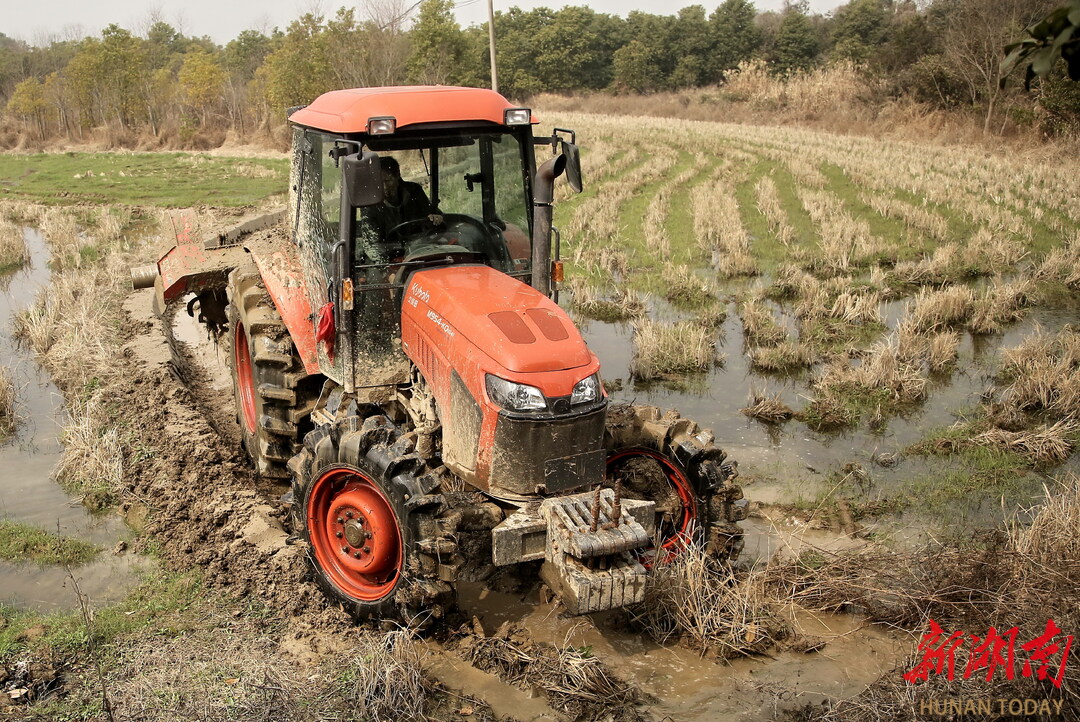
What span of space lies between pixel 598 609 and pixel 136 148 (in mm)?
41993

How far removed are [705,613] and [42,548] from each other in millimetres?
4107

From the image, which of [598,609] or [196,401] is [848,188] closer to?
[196,401]

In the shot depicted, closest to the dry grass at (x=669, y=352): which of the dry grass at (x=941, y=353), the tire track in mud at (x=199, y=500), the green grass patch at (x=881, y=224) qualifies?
the dry grass at (x=941, y=353)

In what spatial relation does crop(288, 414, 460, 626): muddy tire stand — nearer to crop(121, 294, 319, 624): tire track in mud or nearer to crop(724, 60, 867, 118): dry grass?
crop(121, 294, 319, 624): tire track in mud

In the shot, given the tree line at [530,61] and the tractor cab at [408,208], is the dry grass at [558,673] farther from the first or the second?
the tree line at [530,61]

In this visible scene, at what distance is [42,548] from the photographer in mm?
5719

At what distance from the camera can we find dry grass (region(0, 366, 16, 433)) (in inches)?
306

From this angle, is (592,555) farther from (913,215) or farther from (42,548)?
(913,215)

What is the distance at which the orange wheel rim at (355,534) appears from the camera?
4.72m

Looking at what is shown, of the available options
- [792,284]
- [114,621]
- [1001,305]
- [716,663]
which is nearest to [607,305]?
[792,284]

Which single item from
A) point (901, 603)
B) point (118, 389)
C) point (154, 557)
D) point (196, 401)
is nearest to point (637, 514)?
point (901, 603)

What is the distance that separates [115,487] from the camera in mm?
6504

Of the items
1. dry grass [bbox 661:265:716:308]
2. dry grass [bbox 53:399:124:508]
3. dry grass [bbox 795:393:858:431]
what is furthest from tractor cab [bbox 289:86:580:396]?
dry grass [bbox 661:265:716:308]

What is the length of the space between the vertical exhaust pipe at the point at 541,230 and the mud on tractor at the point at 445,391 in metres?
0.01
